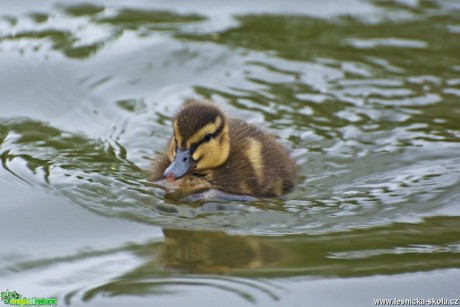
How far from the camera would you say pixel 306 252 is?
426 centimetres

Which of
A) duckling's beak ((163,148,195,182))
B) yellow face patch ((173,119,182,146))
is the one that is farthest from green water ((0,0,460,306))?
yellow face patch ((173,119,182,146))

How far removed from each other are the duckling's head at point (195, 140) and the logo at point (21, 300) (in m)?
1.21

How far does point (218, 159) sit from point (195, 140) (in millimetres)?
251

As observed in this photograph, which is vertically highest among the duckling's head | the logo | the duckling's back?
the duckling's head

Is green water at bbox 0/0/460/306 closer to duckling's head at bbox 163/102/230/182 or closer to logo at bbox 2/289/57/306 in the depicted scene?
logo at bbox 2/289/57/306

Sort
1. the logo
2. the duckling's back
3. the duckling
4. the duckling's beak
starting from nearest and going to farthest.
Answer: the logo < the duckling's beak < the duckling < the duckling's back

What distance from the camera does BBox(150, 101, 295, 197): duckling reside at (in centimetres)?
492

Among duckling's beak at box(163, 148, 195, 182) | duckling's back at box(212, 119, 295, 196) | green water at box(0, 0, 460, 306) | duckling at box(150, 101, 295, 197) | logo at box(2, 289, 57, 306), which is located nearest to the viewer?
logo at box(2, 289, 57, 306)

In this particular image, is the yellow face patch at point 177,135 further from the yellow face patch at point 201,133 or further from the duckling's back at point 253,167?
the duckling's back at point 253,167

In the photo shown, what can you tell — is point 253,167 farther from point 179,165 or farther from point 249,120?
point 249,120

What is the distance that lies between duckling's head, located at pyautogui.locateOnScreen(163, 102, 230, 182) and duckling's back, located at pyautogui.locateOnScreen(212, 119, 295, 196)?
0.39 feet

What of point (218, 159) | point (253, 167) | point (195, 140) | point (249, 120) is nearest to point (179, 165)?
point (195, 140)

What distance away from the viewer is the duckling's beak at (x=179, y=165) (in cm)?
482

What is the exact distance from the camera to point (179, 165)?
489 cm
